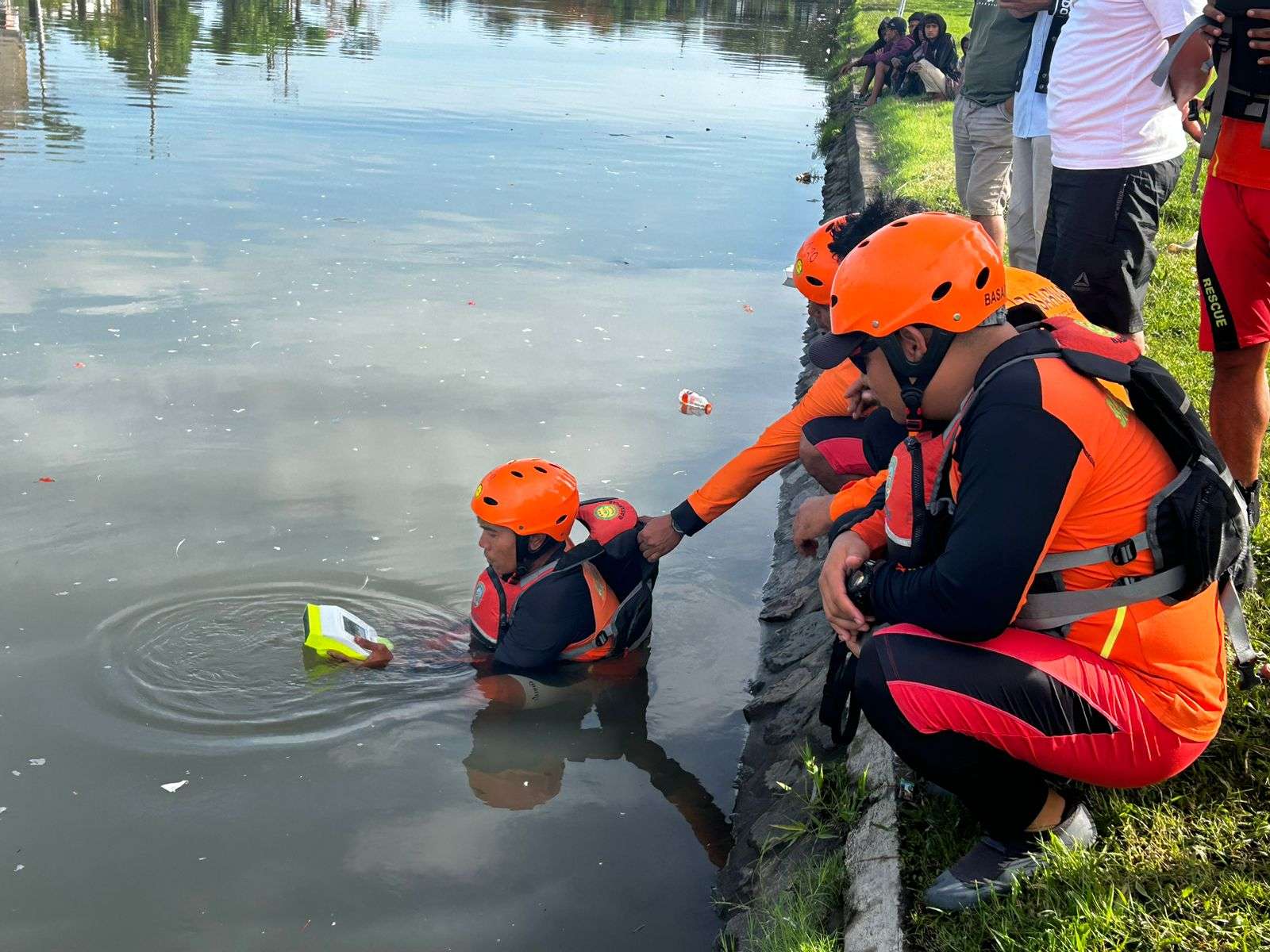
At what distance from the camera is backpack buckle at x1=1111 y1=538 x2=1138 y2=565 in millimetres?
3315

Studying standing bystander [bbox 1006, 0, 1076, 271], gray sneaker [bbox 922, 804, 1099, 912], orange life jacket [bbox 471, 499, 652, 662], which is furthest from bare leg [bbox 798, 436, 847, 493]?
standing bystander [bbox 1006, 0, 1076, 271]

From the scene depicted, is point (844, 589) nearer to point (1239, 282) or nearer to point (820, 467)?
point (820, 467)

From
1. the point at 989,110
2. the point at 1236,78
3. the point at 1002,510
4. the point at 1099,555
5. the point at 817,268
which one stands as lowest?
the point at 1099,555

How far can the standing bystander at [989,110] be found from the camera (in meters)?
8.88

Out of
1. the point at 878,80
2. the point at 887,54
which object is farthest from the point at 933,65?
the point at 878,80

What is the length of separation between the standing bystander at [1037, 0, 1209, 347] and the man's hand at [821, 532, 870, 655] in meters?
2.75

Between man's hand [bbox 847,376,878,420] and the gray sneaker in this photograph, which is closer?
the gray sneaker

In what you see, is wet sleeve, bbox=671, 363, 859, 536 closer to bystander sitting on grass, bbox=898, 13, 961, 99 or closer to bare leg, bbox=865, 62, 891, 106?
bystander sitting on grass, bbox=898, 13, 961, 99

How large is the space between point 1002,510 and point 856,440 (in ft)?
8.08

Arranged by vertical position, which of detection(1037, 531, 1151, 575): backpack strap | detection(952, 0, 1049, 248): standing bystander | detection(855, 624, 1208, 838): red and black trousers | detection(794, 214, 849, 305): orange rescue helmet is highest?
detection(952, 0, 1049, 248): standing bystander

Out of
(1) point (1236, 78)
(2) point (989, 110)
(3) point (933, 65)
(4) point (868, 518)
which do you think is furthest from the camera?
(3) point (933, 65)

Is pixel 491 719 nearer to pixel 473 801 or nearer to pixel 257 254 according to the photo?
pixel 473 801

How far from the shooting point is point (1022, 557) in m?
3.23

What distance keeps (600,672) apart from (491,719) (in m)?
0.62
